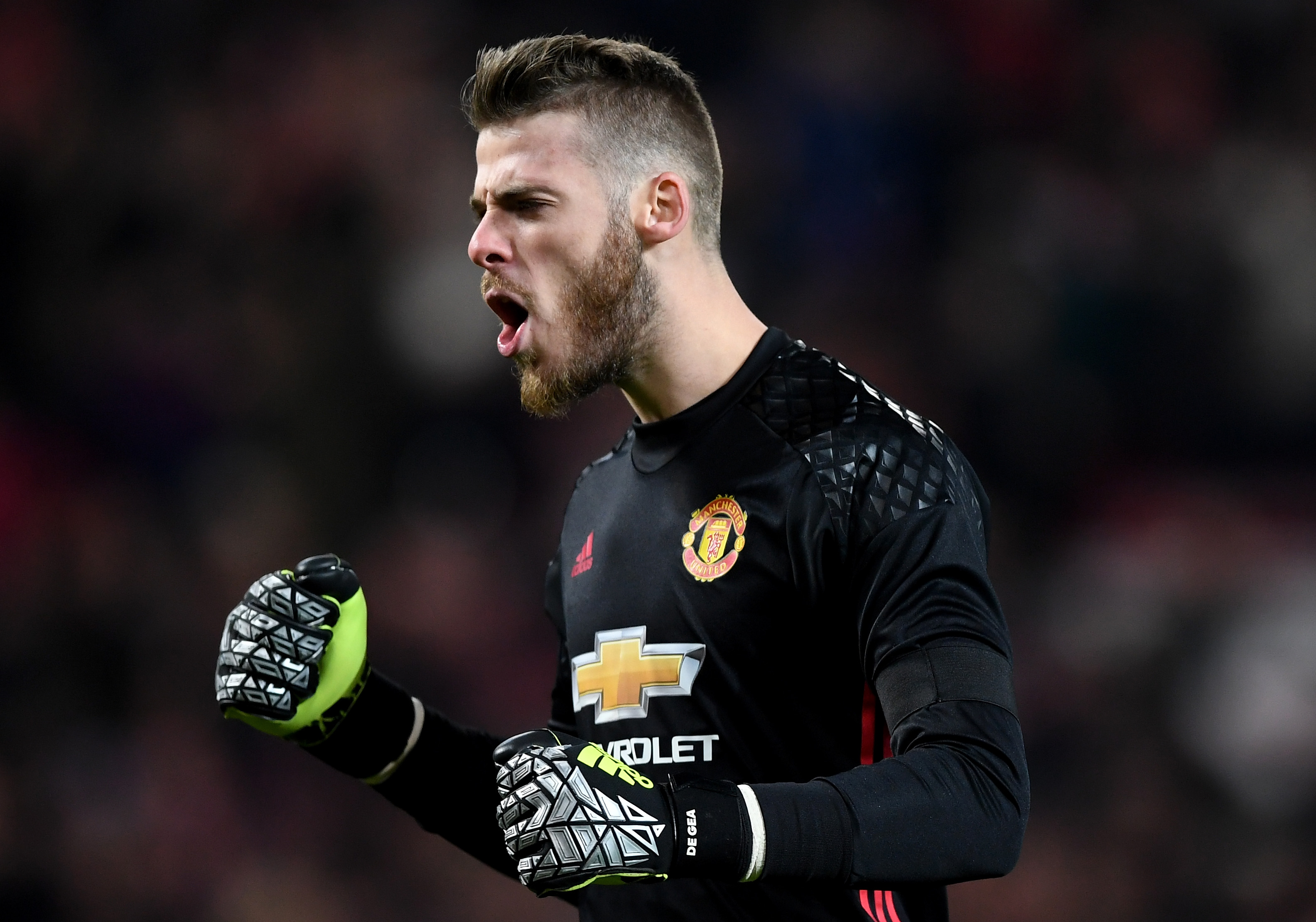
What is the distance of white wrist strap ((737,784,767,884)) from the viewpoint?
1.94m

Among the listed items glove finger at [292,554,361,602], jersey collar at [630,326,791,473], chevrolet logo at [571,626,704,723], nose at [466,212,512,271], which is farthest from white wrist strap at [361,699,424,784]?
nose at [466,212,512,271]

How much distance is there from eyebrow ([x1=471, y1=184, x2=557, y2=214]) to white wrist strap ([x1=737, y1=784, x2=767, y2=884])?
1.27m

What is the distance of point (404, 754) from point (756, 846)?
50.1 inches

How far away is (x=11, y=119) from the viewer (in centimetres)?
761

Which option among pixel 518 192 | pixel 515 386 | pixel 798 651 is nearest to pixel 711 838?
pixel 798 651

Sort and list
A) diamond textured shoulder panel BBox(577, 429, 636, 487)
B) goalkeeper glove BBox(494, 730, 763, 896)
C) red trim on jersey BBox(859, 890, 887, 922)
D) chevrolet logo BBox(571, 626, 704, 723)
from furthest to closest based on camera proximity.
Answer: diamond textured shoulder panel BBox(577, 429, 636, 487) → chevrolet logo BBox(571, 626, 704, 723) → red trim on jersey BBox(859, 890, 887, 922) → goalkeeper glove BBox(494, 730, 763, 896)

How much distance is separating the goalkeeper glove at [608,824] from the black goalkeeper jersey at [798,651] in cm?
6

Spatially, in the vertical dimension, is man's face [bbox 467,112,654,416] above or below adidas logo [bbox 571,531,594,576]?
above

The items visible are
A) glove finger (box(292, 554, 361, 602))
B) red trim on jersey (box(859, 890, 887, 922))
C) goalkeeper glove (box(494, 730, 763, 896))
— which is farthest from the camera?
glove finger (box(292, 554, 361, 602))

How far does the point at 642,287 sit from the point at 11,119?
20.3ft

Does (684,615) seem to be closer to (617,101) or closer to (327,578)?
(327,578)

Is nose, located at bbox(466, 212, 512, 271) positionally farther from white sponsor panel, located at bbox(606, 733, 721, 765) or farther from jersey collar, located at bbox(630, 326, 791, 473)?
white sponsor panel, located at bbox(606, 733, 721, 765)

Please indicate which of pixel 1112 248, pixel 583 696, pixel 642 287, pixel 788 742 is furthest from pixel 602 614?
pixel 1112 248

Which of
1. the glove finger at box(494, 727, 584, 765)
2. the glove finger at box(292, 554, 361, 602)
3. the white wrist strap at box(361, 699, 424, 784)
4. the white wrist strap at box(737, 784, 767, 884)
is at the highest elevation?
the glove finger at box(292, 554, 361, 602)
